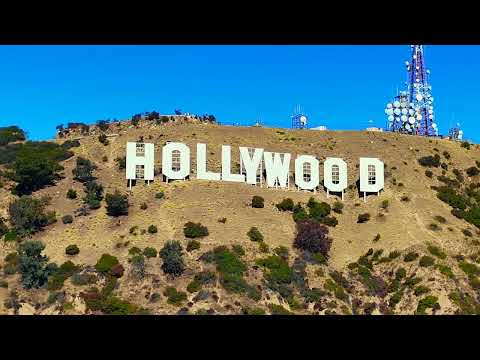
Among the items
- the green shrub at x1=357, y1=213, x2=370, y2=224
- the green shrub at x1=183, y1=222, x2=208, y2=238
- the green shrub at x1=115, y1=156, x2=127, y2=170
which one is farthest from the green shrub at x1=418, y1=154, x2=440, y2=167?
the green shrub at x1=115, y1=156, x2=127, y2=170

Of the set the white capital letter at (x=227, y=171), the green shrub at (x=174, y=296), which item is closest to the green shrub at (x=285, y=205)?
the white capital letter at (x=227, y=171)

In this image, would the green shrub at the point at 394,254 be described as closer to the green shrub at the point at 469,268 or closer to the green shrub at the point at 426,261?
the green shrub at the point at 426,261

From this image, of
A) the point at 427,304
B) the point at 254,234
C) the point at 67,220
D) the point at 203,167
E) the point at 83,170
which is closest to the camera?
the point at 427,304

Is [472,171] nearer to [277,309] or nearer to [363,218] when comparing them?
[363,218]

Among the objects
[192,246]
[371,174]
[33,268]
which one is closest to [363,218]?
[371,174]

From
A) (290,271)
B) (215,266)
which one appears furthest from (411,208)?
(215,266)

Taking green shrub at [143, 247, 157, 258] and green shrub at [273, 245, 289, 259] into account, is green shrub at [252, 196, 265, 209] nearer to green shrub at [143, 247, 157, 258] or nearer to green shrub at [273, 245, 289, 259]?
green shrub at [273, 245, 289, 259]
